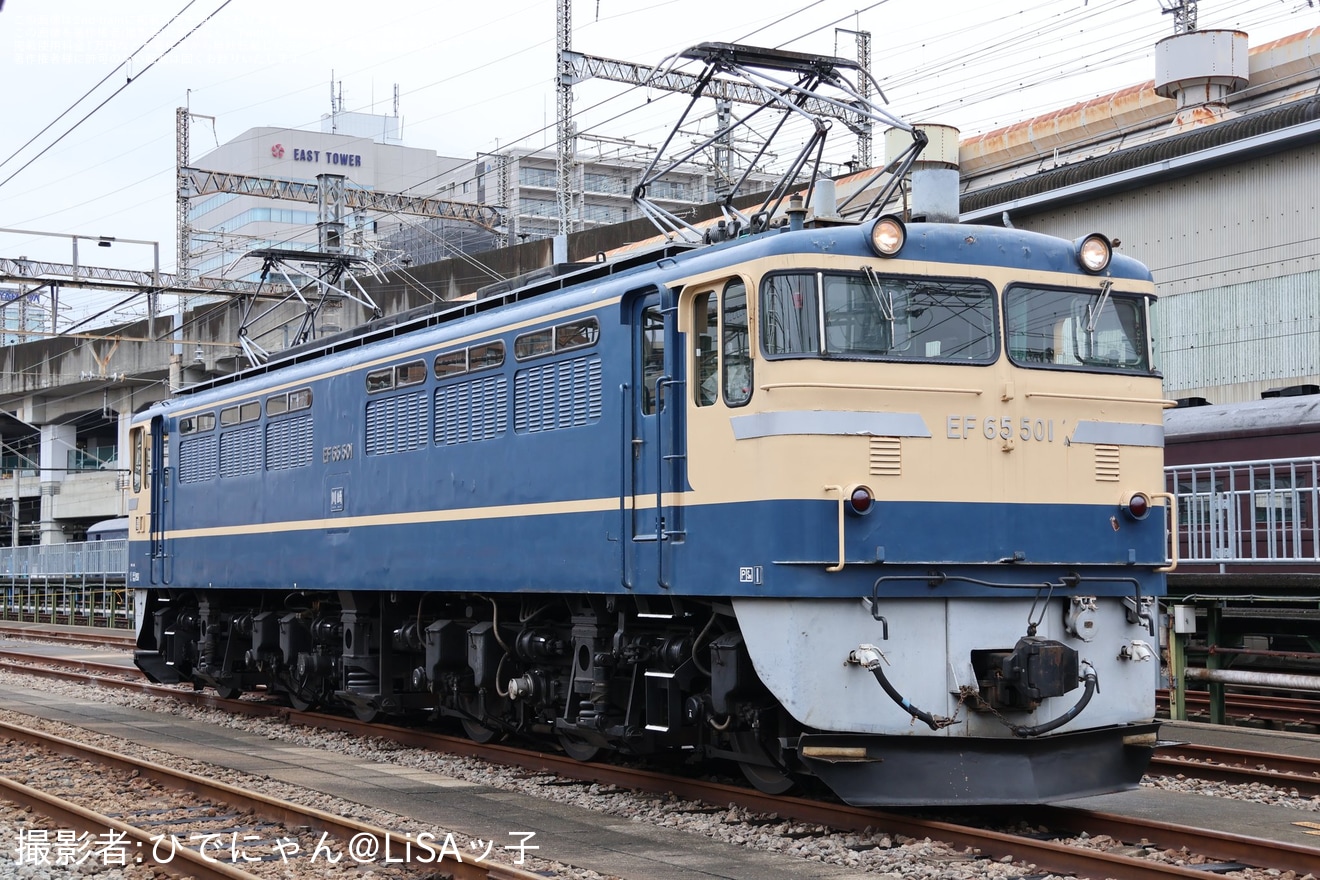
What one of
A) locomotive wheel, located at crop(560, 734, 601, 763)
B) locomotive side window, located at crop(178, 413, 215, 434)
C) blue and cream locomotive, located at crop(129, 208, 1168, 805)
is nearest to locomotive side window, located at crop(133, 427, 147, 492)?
locomotive side window, located at crop(178, 413, 215, 434)

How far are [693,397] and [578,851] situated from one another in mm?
3067

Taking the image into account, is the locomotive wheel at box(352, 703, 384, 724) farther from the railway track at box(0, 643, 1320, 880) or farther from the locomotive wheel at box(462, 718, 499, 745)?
the locomotive wheel at box(462, 718, 499, 745)

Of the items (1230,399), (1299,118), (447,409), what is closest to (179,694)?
(447,409)

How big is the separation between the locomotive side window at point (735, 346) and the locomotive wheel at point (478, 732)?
17.8 ft

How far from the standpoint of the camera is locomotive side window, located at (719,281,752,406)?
970cm

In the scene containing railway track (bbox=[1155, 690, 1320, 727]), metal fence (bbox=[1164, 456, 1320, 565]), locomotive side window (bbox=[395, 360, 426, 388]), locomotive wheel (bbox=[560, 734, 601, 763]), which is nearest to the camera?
locomotive wheel (bbox=[560, 734, 601, 763])

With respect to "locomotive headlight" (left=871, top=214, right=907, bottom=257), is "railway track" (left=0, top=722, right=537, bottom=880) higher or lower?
lower

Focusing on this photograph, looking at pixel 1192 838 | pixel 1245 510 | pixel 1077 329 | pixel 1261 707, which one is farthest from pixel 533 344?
pixel 1261 707

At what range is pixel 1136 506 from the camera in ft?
33.5

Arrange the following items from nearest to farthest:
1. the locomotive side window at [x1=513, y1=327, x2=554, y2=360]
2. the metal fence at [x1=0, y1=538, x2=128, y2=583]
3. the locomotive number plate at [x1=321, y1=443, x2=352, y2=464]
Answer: the locomotive side window at [x1=513, y1=327, x2=554, y2=360] → the locomotive number plate at [x1=321, y1=443, x2=352, y2=464] → the metal fence at [x1=0, y1=538, x2=128, y2=583]

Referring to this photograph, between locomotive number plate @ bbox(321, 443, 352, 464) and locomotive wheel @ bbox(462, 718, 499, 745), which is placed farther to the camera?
locomotive number plate @ bbox(321, 443, 352, 464)

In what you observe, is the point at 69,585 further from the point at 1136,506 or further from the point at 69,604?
the point at 1136,506

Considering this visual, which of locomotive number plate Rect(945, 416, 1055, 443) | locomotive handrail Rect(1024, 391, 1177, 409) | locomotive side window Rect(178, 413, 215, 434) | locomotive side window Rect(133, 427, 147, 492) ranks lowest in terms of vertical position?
locomotive number plate Rect(945, 416, 1055, 443)

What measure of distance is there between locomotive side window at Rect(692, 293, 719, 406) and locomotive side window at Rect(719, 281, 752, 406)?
0.24 ft
